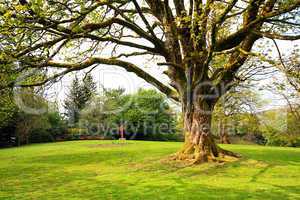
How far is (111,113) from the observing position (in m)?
50.8

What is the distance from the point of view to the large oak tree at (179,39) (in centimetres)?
1149

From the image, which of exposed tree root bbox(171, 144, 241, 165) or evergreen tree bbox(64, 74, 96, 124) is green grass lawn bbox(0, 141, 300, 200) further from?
evergreen tree bbox(64, 74, 96, 124)

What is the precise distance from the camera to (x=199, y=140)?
48.8ft

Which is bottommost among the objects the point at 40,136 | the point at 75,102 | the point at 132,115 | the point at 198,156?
the point at 198,156

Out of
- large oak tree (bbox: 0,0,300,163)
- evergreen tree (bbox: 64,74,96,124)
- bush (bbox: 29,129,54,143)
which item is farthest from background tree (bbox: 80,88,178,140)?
large oak tree (bbox: 0,0,300,163)

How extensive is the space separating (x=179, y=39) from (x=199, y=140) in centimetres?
464

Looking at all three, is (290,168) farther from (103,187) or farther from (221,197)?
(103,187)

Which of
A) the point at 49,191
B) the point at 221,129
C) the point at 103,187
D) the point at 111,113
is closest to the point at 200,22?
the point at 103,187

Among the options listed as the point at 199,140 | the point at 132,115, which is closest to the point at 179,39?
the point at 199,140

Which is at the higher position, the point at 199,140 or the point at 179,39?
the point at 179,39

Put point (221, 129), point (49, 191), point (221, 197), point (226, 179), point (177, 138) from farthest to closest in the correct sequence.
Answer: point (177, 138) → point (221, 129) → point (226, 179) → point (49, 191) → point (221, 197)

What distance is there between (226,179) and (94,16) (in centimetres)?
903

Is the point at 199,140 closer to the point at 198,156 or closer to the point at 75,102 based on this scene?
the point at 198,156

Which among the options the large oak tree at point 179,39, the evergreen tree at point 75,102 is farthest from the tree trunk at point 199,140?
the evergreen tree at point 75,102
